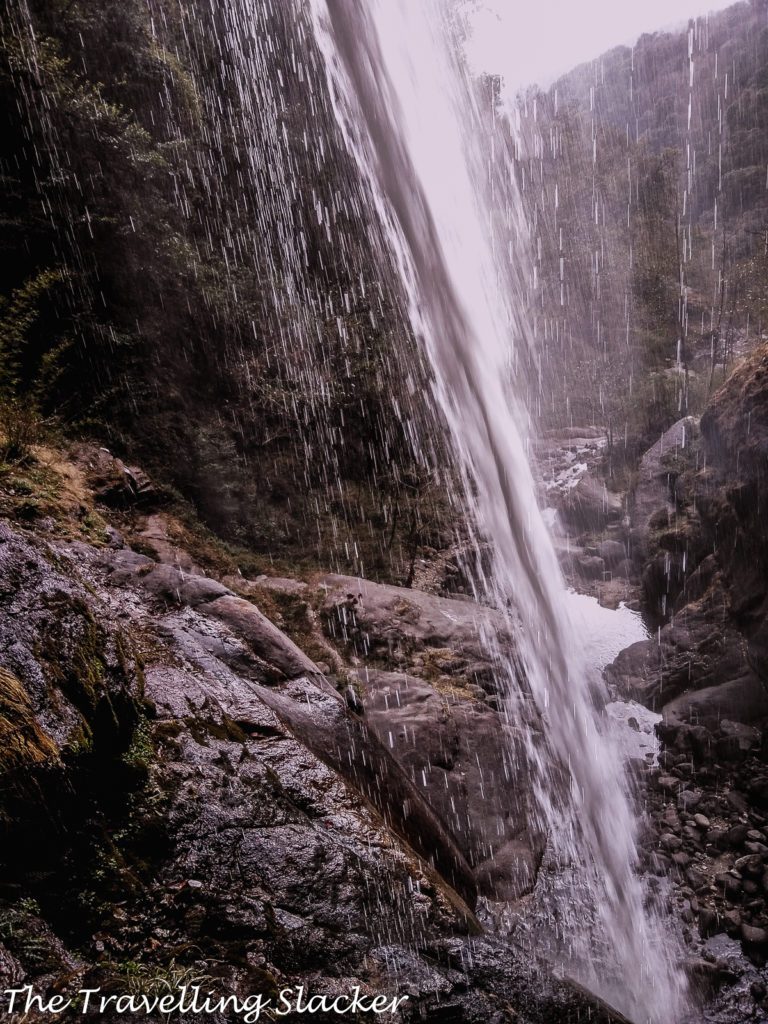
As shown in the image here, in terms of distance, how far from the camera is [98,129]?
22.4ft

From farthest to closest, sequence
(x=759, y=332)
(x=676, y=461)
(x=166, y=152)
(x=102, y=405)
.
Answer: (x=759, y=332)
(x=676, y=461)
(x=166, y=152)
(x=102, y=405)

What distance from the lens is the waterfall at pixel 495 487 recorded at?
5445 mm

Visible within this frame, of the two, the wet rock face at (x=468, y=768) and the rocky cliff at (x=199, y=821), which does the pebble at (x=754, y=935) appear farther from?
the rocky cliff at (x=199, y=821)

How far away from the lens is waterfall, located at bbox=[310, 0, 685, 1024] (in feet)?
17.9

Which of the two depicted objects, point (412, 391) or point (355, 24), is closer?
point (355, 24)

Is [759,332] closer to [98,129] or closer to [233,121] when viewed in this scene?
[233,121]

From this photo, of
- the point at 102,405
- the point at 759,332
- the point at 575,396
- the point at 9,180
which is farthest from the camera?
the point at 575,396

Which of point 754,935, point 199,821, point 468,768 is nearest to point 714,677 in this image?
point 754,935

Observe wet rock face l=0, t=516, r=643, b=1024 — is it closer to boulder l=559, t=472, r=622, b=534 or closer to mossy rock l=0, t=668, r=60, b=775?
mossy rock l=0, t=668, r=60, b=775

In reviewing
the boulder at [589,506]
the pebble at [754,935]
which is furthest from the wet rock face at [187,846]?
the boulder at [589,506]

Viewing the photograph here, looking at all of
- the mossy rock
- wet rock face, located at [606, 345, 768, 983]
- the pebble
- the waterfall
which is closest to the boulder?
wet rock face, located at [606, 345, 768, 983]

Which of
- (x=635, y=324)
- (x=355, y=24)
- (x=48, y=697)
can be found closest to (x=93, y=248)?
(x=355, y=24)

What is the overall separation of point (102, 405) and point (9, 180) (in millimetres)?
2679

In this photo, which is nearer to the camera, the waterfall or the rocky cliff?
the rocky cliff
